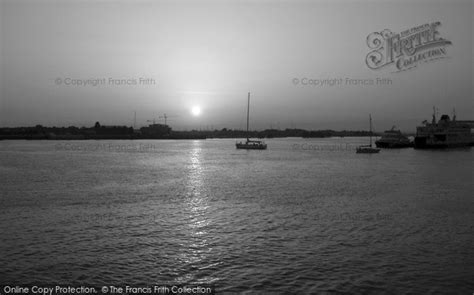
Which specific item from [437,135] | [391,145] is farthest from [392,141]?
[437,135]

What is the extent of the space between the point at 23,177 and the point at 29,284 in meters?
29.6

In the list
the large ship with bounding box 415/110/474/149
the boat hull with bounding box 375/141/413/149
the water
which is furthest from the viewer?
the boat hull with bounding box 375/141/413/149

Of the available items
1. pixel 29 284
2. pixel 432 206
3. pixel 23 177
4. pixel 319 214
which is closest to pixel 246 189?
pixel 319 214

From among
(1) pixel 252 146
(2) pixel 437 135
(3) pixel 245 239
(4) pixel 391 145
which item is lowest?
(3) pixel 245 239

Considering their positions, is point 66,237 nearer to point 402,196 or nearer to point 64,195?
point 64,195

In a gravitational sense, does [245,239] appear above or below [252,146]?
below

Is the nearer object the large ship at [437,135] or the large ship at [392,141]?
the large ship at [437,135]

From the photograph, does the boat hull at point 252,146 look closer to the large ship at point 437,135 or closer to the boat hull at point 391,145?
the boat hull at point 391,145

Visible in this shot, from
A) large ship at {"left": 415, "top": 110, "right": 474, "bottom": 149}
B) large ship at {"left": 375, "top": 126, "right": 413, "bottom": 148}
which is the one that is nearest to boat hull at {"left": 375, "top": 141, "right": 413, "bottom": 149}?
large ship at {"left": 375, "top": 126, "right": 413, "bottom": 148}

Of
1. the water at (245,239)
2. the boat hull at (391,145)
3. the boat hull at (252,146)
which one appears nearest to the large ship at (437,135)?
A: the boat hull at (391,145)

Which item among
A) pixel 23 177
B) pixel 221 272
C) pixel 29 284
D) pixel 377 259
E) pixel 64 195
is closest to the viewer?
pixel 29 284

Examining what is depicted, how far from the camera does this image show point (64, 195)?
2492 cm

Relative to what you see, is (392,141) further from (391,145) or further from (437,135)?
(437,135)

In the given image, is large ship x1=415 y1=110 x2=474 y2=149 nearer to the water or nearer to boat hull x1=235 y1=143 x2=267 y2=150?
boat hull x1=235 y1=143 x2=267 y2=150
